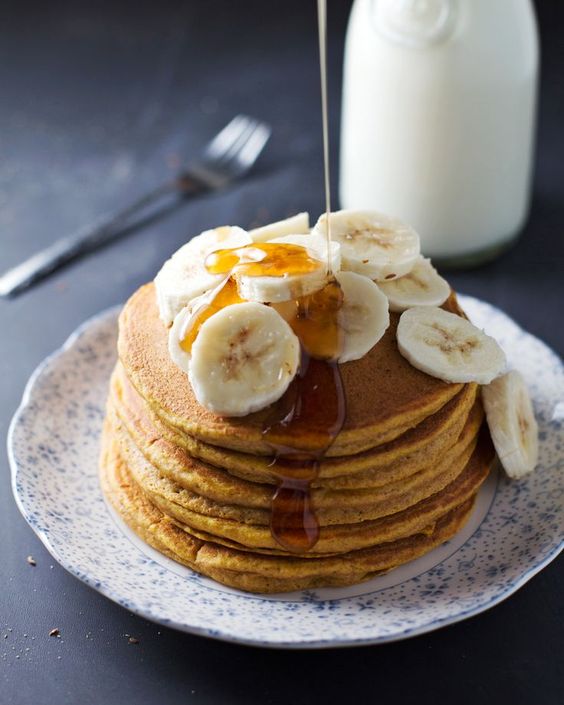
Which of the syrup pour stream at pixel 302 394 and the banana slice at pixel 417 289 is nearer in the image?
the syrup pour stream at pixel 302 394

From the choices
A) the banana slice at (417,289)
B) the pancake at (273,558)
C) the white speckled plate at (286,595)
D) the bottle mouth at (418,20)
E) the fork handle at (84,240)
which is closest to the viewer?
the white speckled plate at (286,595)

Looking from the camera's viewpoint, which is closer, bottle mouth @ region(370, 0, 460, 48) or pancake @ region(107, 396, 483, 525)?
pancake @ region(107, 396, 483, 525)

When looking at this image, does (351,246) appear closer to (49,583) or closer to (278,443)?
(278,443)

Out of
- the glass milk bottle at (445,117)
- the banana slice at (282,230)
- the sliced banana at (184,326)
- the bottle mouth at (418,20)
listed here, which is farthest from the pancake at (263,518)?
the bottle mouth at (418,20)

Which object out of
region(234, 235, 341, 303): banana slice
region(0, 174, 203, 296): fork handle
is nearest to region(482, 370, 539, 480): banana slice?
region(234, 235, 341, 303): banana slice

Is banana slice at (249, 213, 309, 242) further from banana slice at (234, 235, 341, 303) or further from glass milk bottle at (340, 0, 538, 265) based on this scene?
glass milk bottle at (340, 0, 538, 265)

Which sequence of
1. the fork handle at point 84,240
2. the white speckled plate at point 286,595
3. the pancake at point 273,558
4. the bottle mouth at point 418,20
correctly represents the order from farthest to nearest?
1. the fork handle at point 84,240
2. the bottle mouth at point 418,20
3. the pancake at point 273,558
4. the white speckled plate at point 286,595

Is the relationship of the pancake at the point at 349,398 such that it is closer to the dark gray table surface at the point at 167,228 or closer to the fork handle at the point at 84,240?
the dark gray table surface at the point at 167,228
